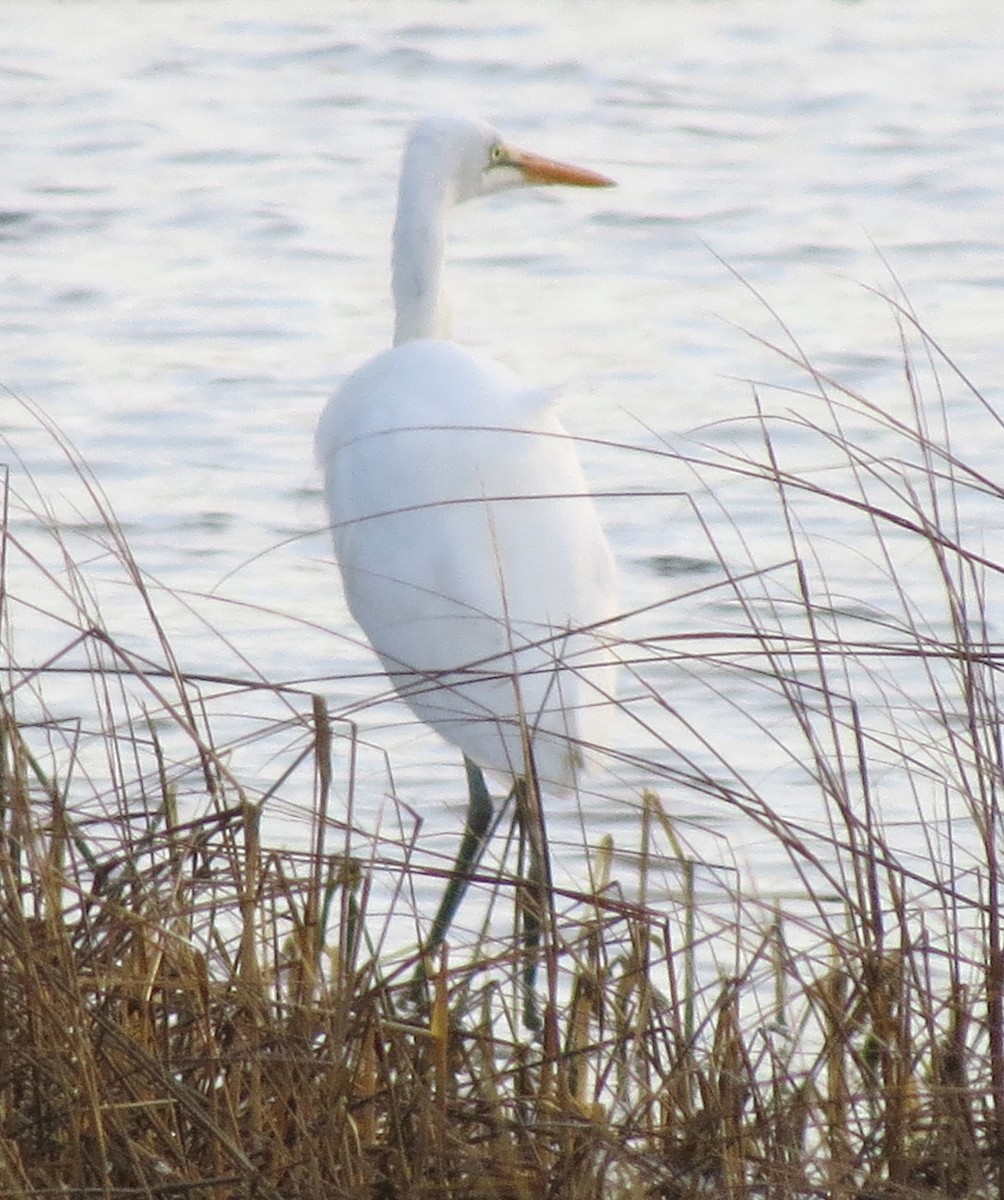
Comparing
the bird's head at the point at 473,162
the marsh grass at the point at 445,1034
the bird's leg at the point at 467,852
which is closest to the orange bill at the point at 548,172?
the bird's head at the point at 473,162

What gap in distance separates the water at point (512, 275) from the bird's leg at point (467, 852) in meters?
0.07

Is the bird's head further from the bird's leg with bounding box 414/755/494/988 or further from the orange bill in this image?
the bird's leg with bounding box 414/755/494/988

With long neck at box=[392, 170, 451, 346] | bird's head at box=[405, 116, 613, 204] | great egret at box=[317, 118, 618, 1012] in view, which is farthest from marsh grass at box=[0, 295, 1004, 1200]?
bird's head at box=[405, 116, 613, 204]

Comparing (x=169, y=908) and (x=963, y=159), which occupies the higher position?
(x=963, y=159)

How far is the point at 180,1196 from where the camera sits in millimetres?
2113

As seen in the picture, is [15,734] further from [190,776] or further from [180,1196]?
[190,776]

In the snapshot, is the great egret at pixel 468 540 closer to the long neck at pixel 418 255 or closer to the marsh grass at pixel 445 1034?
the long neck at pixel 418 255

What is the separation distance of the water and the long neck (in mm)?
562

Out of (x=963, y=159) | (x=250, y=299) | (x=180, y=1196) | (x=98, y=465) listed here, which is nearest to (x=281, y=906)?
(x=180, y=1196)

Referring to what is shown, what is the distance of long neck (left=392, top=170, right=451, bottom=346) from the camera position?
448 cm

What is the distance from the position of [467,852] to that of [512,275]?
4.14 metres

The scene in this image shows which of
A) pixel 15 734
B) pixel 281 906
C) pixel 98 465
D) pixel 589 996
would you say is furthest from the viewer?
pixel 98 465

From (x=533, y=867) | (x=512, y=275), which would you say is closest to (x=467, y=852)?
(x=533, y=867)

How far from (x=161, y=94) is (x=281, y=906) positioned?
726cm
